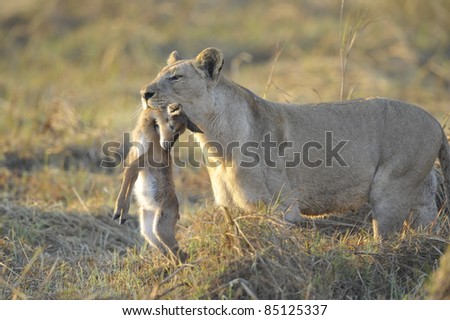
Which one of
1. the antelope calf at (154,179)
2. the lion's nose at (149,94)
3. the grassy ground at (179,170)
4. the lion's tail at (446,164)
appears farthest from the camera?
the lion's tail at (446,164)

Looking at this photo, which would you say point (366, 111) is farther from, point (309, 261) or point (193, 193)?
point (193, 193)

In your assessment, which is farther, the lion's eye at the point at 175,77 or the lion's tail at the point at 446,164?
the lion's tail at the point at 446,164

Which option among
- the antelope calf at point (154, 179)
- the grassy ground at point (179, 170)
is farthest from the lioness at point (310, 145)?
Result: the grassy ground at point (179, 170)

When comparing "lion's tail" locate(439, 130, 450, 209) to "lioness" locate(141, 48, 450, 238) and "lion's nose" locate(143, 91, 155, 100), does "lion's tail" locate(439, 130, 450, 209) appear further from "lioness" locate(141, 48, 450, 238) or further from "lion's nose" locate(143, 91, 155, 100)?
"lion's nose" locate(143, 91, 155, 100)

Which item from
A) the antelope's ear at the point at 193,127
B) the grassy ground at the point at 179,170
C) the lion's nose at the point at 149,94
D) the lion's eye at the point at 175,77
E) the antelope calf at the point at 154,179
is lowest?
the grassy ground at the point at 179,170

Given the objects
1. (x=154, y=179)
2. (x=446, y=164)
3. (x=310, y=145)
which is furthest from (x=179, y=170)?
(x=446, y=164)

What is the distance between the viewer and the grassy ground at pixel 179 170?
601cm

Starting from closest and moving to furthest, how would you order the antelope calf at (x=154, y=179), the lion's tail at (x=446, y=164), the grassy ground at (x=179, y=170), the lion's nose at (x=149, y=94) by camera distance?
the grassy ground at (x=179, y=170)
the lion's nose at (x=149, y=94)
the antelope calf at (x=154, y=179)
the lion's tail at (x=446, y=164)

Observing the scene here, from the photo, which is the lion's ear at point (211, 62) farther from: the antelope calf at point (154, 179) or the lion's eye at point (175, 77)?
the antelope calf at point (154, 179)

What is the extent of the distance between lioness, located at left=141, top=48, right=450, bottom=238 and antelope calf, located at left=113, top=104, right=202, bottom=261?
19 centimetres

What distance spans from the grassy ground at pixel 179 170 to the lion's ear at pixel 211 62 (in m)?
1.06

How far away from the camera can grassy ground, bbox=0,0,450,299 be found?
6.01 meters

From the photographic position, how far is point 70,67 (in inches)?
680
